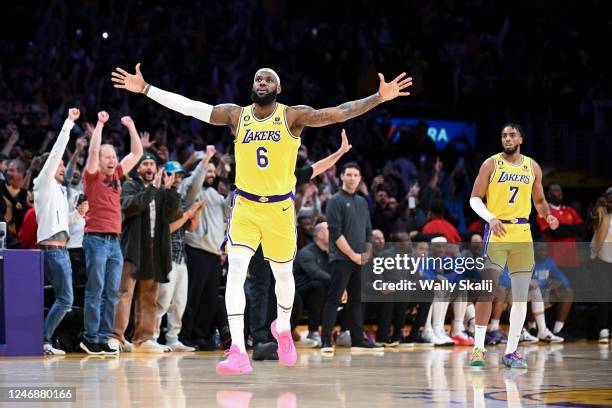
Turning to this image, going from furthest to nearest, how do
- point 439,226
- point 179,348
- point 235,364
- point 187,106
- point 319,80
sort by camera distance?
point 319,80
point 439,226
point 179,348
point 187,106
point 235,364

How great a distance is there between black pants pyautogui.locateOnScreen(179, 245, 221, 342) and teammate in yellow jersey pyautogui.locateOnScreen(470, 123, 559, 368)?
3.76 m

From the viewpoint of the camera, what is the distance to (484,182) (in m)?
10.4

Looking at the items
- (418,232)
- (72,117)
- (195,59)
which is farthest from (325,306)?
(195,59)

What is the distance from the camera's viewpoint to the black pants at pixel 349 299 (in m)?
12.9

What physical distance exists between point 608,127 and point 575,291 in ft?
19.0

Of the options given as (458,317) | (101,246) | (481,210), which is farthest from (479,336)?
(458,317)

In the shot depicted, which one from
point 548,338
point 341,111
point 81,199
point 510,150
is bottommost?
point 548,338

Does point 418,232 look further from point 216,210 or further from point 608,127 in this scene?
point 608,127

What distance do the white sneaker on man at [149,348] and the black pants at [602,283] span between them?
7.10 metres

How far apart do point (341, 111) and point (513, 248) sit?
2.78 m

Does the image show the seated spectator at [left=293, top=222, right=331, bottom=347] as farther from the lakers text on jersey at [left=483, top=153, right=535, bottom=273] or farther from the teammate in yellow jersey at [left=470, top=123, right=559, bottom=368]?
the lakers text on jersey at [left=483, top=153, right=535, bottom=273]

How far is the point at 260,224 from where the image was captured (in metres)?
8.63

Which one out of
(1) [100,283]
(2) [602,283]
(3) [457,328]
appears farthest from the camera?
(2) [602,283]

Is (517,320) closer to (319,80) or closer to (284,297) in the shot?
(284,297)
